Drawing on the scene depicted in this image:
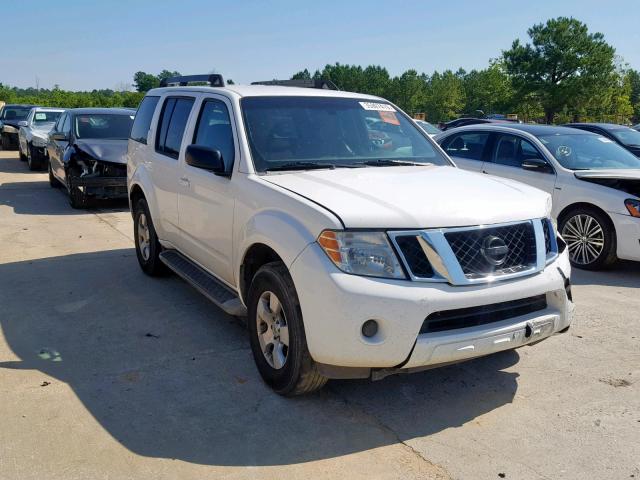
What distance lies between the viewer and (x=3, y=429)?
3.44 meters

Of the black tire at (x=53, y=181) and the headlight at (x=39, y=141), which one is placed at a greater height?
the headlight at (x=39, y=141)

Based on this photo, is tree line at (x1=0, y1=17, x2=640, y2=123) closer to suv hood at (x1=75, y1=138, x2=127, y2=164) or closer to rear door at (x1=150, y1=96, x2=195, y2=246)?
suv hood at (x1=75, y1=138, x2=127, y2=164)

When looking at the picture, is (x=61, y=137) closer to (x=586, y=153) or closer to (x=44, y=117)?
(x=44, y=117)

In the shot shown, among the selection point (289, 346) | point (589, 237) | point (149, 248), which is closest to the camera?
point (289, 346)

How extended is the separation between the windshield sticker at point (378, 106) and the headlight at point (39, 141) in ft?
44.7

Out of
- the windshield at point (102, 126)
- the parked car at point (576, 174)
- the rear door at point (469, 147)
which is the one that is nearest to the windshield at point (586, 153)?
the parked car at point (576, 174)

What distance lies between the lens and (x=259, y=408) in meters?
3.70

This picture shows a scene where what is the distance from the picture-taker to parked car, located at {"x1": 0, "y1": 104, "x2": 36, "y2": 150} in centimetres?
2300

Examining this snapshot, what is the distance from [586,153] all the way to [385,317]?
236 inches

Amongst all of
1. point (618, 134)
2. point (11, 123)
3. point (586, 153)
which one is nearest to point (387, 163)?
point (586, 153)

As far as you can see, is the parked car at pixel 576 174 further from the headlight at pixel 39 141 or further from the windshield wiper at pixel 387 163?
the headlight at pixel 39 141

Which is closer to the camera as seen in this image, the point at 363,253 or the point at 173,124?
the point at 363,253

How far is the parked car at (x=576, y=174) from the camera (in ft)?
23.0

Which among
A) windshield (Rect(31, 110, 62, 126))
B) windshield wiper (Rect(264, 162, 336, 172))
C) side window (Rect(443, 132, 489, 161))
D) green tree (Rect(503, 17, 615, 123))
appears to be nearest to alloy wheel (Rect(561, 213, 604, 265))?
side window (Rect(443, 132, 489, 161))
